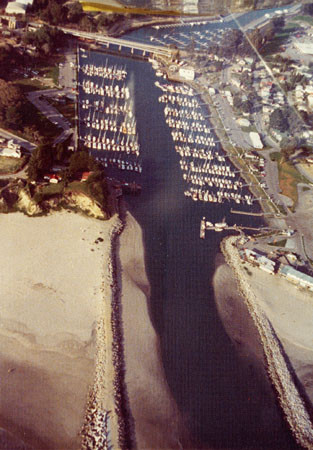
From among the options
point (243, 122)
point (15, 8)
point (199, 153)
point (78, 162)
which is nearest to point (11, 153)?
point (78, 162)

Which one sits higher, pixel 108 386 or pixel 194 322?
pixel 194 322

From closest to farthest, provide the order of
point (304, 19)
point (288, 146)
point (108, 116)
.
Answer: point (288, 146)
point (108, 116)
point (304, 19)

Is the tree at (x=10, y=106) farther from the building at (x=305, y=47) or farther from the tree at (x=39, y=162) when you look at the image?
the building at (x=305, y=47)

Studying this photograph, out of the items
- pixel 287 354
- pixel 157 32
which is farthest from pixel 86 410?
pixel 157 32

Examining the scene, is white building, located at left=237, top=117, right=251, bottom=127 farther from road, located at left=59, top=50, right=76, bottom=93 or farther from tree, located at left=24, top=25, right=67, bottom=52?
tree, located at left=24, top=25, right=67, bottom=52

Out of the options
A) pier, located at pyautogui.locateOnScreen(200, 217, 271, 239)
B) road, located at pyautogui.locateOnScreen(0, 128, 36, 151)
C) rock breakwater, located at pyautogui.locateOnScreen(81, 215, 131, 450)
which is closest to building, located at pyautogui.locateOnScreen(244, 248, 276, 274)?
pier, located at pyautogui.locateOnScreen(200, 217, 271, 239)

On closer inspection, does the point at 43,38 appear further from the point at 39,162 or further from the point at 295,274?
the point at 295,274
